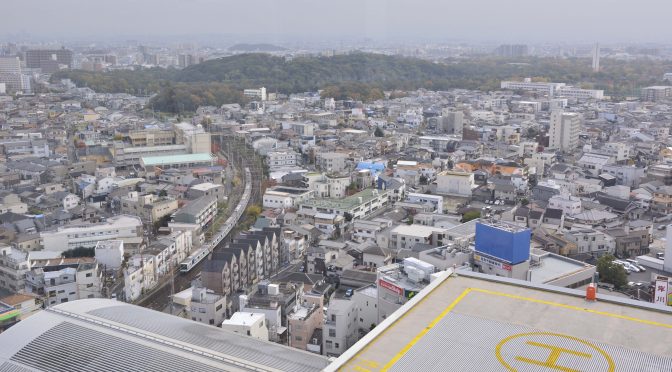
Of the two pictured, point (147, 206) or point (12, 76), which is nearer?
point (147, 206)

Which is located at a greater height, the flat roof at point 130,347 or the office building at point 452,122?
the office building at point 452,122

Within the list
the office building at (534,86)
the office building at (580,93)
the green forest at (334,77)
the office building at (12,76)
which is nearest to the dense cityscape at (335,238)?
the green forest at (334,77)

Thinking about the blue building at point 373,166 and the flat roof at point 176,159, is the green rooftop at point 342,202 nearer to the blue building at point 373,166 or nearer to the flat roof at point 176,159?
the blue building at point 373,166

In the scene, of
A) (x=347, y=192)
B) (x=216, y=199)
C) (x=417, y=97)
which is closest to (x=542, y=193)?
(x=347, y=192)

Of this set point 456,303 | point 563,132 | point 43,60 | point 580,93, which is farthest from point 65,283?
point 43,60

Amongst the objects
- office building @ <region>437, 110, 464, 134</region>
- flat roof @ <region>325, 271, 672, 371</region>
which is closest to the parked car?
flat roof @ <region>325, 271, 672, 371</region>

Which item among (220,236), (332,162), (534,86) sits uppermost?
(534,86)

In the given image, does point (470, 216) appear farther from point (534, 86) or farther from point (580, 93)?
point (534, 86)
